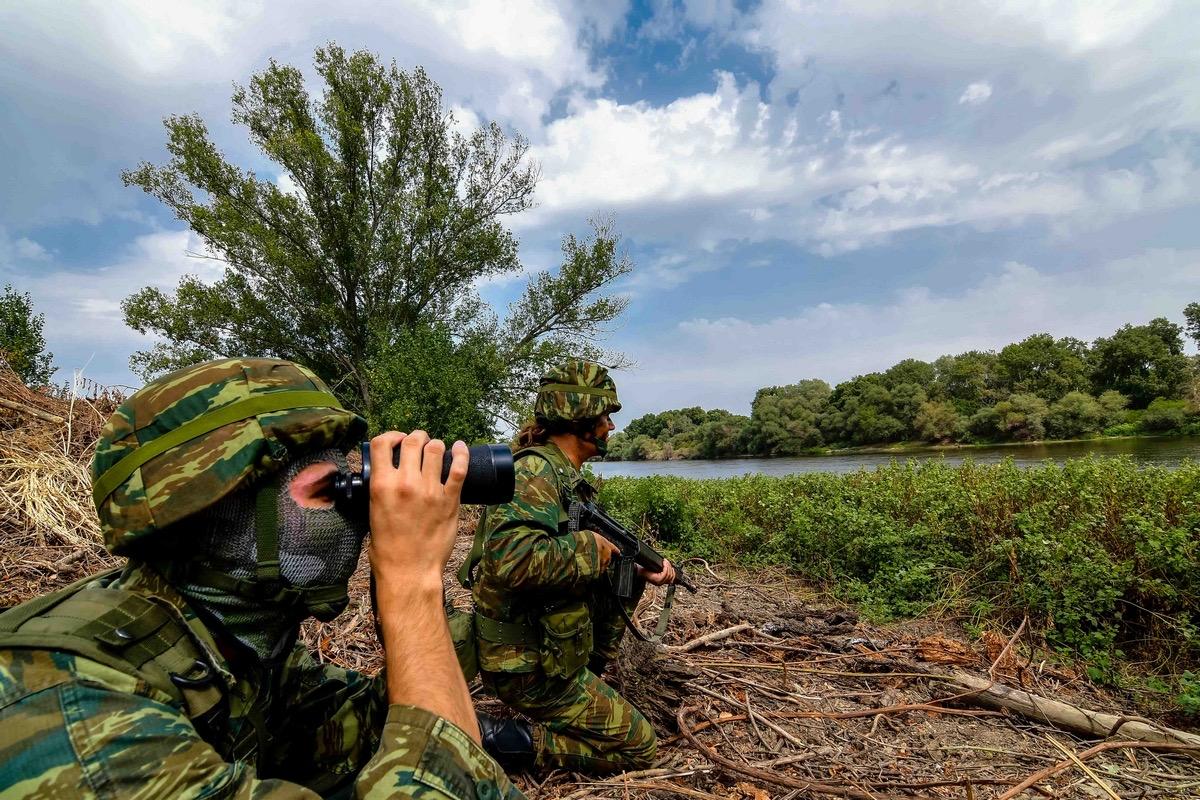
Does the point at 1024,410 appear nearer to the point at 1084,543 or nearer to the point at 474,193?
the point at 474,193

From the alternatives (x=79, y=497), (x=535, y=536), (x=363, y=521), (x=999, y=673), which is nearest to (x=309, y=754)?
(x=363, y=521)

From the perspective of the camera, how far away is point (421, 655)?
122 centimetres

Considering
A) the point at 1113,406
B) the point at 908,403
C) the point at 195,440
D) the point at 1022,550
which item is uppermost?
the point at 908,403

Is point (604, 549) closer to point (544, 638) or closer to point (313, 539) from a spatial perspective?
point (544, 638)

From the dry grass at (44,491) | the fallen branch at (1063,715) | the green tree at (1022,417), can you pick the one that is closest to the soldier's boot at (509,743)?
the fallen branch at (1063,715)

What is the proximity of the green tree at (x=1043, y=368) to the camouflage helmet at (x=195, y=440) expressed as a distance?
35994 millimetres

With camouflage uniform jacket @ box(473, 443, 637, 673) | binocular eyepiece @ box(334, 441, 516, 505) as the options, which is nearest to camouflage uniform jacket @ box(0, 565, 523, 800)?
binocular eyepiece @ box(334, 441, 516, 505)

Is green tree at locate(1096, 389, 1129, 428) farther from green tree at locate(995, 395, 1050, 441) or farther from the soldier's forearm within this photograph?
the soldier's forearm

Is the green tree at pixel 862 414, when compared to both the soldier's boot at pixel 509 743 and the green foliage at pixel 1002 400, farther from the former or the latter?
the soldier's boot at pixel 509 743

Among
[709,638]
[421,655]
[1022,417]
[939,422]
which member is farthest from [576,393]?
[939,422]

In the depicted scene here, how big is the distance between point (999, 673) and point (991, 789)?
1.50 metres

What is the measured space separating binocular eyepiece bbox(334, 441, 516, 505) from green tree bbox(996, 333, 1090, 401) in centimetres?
3566

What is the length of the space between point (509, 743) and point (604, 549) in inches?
39.5

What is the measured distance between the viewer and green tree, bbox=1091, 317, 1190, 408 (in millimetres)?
27781
